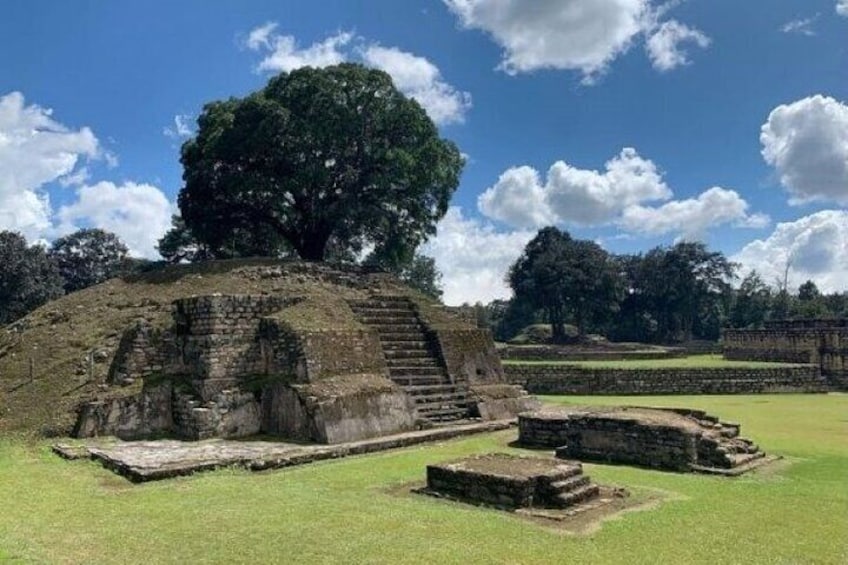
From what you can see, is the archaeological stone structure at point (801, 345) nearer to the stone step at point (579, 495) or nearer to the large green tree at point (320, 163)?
the large green tree at point (320, 163)

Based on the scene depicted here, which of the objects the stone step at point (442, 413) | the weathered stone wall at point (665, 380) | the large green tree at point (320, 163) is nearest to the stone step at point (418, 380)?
the stone step at point (442, 413)

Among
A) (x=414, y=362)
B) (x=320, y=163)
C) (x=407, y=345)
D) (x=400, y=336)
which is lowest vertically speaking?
(x=414, y=362)

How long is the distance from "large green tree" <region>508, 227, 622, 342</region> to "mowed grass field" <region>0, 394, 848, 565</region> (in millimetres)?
40320

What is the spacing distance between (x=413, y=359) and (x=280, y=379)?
336cm

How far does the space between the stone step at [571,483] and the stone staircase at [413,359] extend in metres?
5.64

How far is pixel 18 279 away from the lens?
37219 millimetres

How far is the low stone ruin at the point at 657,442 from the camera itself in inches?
369

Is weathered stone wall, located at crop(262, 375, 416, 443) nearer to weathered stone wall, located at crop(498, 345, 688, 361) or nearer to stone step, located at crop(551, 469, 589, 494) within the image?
stone step, located at crop(551, 469, 589, 494)

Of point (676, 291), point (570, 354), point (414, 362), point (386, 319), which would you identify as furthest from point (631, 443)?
point (676, 291)

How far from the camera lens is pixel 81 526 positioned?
6598 mm

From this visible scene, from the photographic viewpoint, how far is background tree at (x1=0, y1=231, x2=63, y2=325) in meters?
37.0

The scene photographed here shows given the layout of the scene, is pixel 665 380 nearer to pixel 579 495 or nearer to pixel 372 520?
pixel 579 495

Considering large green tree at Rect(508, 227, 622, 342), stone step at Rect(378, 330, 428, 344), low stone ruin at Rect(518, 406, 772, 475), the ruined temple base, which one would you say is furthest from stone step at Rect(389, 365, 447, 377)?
large green tree at Rect(508, 227, 622, 342)

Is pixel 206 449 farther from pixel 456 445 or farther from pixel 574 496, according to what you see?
pixel 574 496
